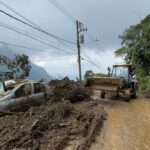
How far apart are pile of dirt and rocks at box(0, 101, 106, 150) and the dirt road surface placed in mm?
402

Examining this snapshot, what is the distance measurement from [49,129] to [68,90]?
9.15 m

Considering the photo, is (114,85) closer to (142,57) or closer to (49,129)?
(142,57)

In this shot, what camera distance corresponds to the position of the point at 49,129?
1105 cm

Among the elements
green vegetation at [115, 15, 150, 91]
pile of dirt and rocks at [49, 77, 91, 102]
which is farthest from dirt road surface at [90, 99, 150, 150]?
green vegetation at [115, 15, 150, 91]

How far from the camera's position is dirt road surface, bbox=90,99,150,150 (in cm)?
1005

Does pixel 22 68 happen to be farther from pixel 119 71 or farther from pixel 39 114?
pixel 39 114

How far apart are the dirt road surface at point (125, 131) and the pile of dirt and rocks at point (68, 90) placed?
11.3 feet

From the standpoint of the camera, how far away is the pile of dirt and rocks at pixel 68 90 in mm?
19222

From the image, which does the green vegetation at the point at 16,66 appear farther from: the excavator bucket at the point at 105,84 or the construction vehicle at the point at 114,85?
the excavator bucket at the point at 105,84

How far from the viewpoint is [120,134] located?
453 inches

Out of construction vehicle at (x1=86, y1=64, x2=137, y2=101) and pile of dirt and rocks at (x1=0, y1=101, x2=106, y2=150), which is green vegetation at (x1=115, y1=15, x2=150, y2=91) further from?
pile of dirt and rocks at (x1=0, y1=101, x2=106, y2=150)

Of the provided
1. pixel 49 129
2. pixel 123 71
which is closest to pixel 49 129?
pixel 49 129

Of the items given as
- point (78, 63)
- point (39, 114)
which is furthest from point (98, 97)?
point (78, 63)

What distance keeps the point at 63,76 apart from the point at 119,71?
218 inches
